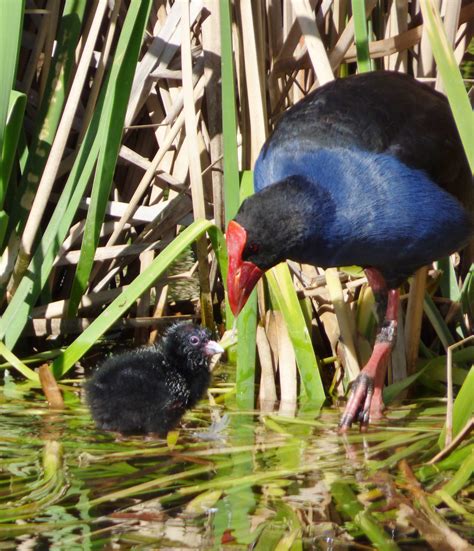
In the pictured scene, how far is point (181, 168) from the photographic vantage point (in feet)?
12.6

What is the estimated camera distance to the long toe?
315cm

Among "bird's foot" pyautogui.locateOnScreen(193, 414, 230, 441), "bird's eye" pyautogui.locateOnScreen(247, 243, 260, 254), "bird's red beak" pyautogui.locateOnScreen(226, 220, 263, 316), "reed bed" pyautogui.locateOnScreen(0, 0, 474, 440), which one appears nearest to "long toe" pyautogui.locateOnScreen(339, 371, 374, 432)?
"reed bed" pyautogui.locateOnScreen(0, 0, 474, 440)

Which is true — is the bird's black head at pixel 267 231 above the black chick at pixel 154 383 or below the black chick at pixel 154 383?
above

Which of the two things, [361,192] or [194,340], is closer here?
[361,192]

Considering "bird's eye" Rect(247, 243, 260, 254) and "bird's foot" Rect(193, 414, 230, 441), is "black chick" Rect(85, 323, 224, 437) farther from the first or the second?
"bird's eye" Rect(247, 243, 260, 254)

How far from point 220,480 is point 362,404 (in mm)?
746

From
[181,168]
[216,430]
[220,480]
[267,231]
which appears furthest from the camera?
[181,168]

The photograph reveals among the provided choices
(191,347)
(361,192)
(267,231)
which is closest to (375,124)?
(361,192)

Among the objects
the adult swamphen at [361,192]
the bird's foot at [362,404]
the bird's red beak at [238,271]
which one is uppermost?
the adult swamphen at [361,192]

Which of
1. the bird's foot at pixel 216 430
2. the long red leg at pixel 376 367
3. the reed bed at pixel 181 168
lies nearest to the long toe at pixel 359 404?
the long red leg at pixel 376 367

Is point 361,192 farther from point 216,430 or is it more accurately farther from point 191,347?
point 216,430

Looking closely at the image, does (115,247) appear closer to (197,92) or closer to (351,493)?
(197,92)

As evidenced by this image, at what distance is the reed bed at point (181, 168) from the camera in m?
3.30

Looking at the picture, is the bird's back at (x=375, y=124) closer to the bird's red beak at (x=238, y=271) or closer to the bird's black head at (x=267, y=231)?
the bird's black head at (x=267, y=231)
